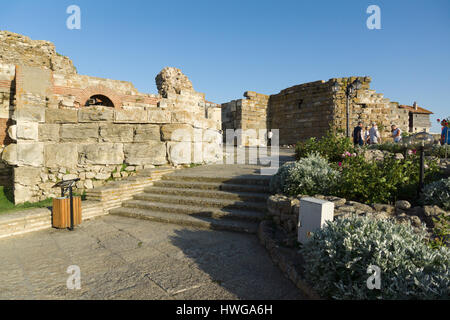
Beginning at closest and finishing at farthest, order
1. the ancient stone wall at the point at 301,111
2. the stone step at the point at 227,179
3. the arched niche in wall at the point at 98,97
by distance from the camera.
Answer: the stone step at the point at 227,179, the arched niche in wall at the point at 98,97, the ancient stone wall at the point at 301,111

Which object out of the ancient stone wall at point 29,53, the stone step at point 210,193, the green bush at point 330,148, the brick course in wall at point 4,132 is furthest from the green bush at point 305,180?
the ancient stone wall at point 29,53

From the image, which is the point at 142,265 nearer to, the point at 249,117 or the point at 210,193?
the point at 210,193

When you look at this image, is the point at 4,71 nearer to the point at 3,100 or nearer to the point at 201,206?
the point at 3,100

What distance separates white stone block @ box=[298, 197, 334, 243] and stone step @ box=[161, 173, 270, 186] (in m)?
2.18

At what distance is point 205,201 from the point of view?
16.3ft

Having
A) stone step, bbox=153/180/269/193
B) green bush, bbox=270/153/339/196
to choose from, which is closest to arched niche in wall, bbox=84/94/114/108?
stone step, bbox=153/180/269/193

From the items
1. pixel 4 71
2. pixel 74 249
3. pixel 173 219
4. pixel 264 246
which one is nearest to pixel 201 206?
pixel 173 219

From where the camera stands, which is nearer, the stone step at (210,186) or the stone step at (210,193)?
the stone step at (210,193)

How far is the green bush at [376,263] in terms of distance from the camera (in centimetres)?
175

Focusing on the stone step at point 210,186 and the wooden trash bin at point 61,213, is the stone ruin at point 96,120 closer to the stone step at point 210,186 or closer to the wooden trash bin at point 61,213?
the stone step at point 210,186

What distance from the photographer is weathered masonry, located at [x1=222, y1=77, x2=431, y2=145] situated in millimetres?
13938

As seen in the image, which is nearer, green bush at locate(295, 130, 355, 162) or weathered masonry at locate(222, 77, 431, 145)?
green bush at locate(295, 130, 355, 162)

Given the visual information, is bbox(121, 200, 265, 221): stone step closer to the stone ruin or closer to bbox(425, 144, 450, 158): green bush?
the stone ruin
